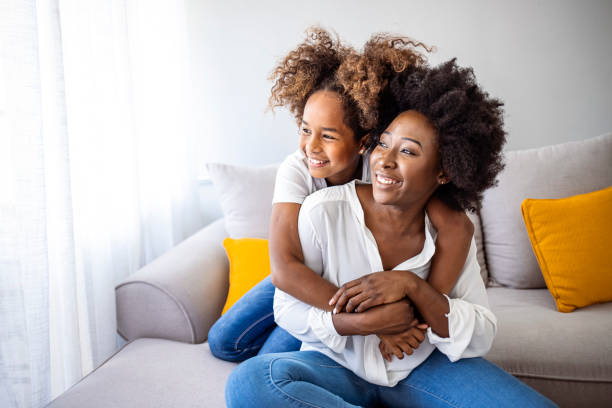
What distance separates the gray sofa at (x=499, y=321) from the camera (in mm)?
1263

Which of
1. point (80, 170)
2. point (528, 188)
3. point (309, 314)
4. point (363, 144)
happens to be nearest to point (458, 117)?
point (363, 144)

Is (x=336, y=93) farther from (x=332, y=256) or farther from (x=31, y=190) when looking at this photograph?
(x=31, y=190)

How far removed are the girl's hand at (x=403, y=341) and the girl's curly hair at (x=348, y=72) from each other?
503mm

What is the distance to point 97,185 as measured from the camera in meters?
1.68

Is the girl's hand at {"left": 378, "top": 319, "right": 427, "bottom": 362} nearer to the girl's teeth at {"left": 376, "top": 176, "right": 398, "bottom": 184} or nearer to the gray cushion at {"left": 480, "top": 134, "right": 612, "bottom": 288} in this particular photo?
the girl's teeth at {"left": 376, "top": 176, "right": 398, "bottom": 184}

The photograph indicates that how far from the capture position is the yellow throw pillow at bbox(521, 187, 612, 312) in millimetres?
1525

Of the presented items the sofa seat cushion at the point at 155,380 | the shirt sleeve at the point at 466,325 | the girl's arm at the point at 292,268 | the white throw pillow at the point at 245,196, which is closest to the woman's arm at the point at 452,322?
the shirt sleeve at the point at 466,325

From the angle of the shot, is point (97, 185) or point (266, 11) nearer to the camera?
point (97, 185)

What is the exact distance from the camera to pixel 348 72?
3.72 ft

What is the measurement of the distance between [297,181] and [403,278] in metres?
0.39

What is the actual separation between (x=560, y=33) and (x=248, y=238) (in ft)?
5.57

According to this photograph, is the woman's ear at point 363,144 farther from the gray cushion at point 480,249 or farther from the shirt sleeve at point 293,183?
the gray cushion at point 480,249

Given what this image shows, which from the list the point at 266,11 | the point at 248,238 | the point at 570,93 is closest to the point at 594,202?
the point at 570,93

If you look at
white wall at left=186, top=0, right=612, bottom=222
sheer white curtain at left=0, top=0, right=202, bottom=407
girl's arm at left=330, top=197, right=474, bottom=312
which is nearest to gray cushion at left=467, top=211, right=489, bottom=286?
white wall at left=186, top=0, right=612, bottom=222
